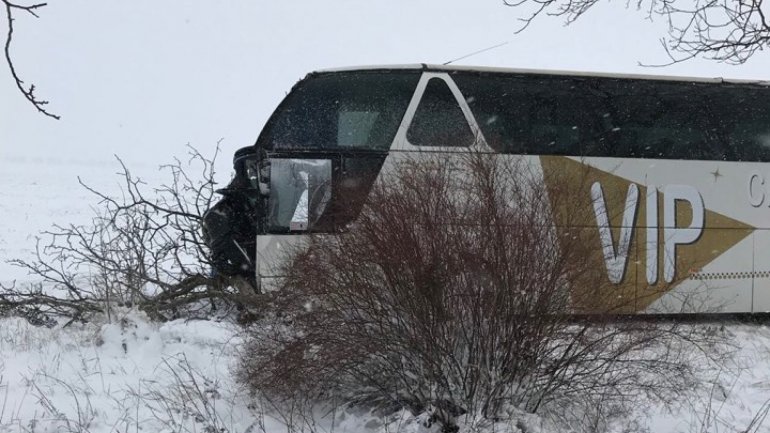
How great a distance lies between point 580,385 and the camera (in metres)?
4.39

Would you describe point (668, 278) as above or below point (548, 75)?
below

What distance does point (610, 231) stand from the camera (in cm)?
529

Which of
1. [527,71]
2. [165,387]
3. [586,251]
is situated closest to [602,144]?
[527,71]

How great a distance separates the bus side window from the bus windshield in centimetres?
16

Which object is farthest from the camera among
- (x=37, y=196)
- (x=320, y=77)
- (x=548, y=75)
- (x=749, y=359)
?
(x=37, y=196)

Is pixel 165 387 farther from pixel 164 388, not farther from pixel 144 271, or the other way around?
pixel 144 271

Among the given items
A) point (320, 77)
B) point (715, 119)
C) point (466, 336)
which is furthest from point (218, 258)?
point (715, 119)

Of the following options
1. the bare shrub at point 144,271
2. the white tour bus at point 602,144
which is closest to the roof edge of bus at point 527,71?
the white tour bus at point 602,144

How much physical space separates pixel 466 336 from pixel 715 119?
17.4 feet

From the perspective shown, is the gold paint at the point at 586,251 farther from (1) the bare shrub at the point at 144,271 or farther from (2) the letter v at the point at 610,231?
(1) the bare shrub at the point at 144,271

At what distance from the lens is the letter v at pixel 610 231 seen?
4.72 m

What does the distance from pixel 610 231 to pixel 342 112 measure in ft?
9.59

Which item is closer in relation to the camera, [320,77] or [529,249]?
[529,249]

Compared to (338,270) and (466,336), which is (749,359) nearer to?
(466,336)
